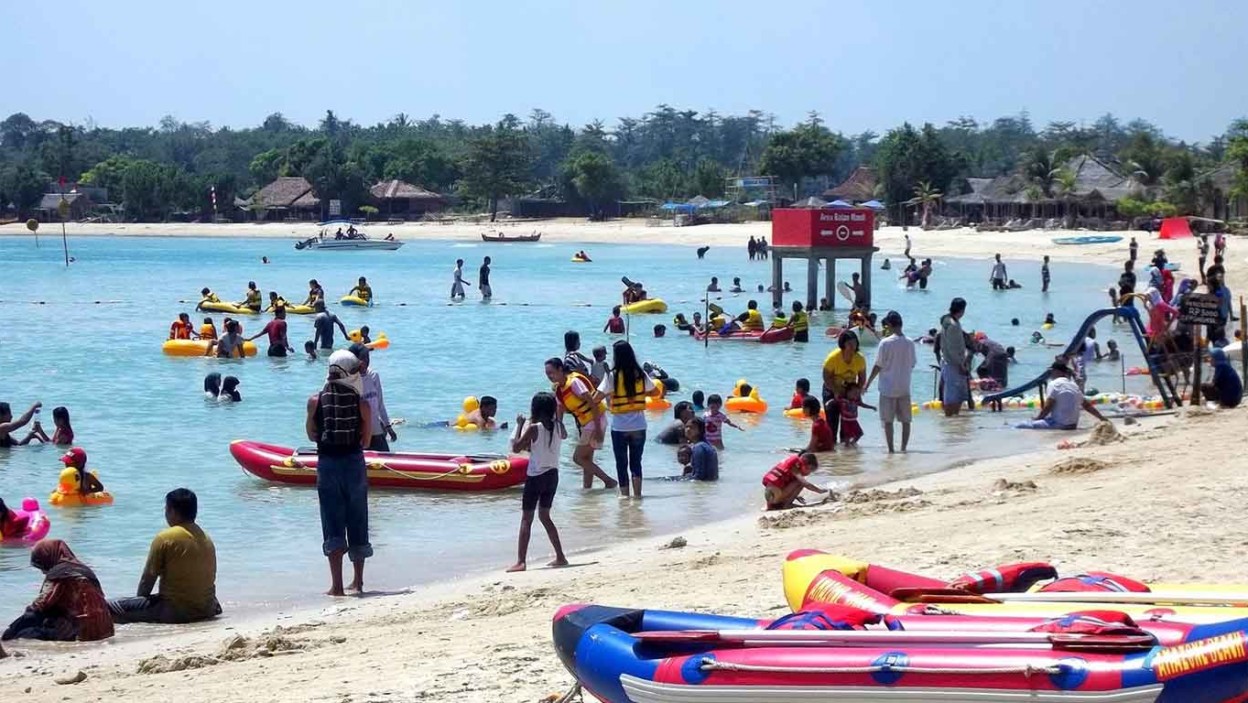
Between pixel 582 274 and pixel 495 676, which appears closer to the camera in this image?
pixel 495 676

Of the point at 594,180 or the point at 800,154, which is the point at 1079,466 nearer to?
the point at 800,154

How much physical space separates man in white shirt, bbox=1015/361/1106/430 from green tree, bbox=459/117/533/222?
292 ft

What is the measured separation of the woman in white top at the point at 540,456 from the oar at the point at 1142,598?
3794 mm

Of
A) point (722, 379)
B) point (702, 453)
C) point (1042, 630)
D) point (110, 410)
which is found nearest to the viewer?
point (1042, 630)

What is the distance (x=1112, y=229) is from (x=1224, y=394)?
59.4 metres

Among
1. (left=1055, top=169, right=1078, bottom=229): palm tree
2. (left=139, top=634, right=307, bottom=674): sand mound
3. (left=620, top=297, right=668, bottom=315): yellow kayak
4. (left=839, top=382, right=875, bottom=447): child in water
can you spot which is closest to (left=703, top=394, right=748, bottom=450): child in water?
(left=839, top=382, right=875, bottom=447): child in water

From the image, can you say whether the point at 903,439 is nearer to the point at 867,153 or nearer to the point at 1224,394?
the point at 1224,394

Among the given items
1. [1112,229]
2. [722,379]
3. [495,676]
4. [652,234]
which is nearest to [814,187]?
[652,234]

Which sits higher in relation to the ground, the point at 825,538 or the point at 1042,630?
the point at 1042,630

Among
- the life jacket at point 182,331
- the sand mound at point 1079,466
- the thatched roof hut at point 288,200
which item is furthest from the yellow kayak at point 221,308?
the thatched roof hut at point 288,200

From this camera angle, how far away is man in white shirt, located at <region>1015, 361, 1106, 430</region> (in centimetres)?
1507

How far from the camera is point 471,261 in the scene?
7369cm

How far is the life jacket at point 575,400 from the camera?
35.6ft

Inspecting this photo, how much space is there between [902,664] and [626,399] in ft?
21.8
